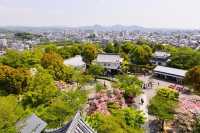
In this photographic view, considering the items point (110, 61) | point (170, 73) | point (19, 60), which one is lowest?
point (170, 73)

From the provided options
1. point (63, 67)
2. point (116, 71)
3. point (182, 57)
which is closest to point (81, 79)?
point (63, 67)

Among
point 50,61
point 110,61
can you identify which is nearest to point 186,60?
point 110,61

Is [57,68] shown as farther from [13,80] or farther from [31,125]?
[31,125]

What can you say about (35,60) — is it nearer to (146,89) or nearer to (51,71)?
(51,71)

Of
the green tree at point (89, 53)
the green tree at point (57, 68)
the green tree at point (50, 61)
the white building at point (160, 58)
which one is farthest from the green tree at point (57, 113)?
the white building at point (160, 58)

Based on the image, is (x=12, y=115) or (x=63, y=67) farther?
(x=63, y=67)

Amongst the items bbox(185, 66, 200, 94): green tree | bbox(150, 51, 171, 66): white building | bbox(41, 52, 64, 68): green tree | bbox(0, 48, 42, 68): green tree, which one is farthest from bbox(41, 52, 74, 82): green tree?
bbox(150, 51, 171, 66): white building

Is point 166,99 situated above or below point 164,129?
above

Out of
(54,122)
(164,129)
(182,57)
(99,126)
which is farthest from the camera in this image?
(182,57)
